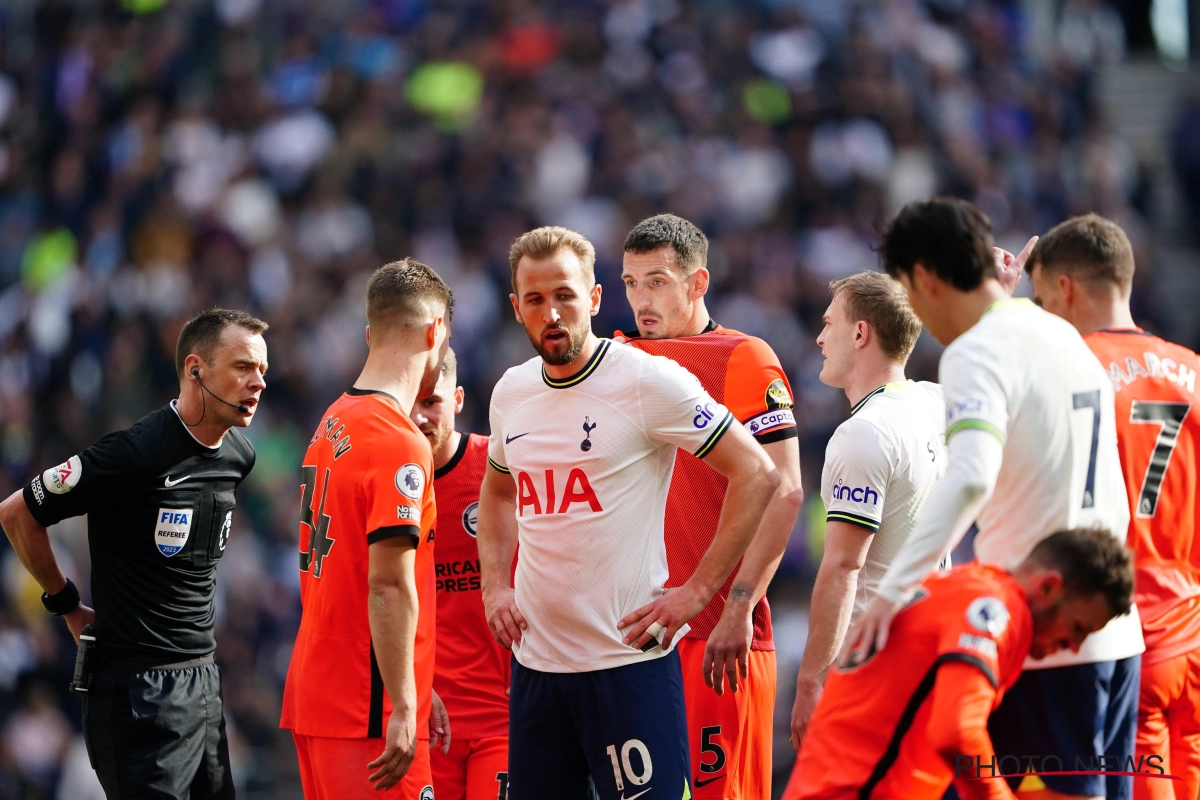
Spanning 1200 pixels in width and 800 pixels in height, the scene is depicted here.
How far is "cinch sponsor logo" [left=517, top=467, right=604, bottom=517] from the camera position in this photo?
461 cm

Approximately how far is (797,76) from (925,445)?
1147 cm

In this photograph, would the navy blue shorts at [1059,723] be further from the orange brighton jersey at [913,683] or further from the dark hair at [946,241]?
the dark hair at [946,241]

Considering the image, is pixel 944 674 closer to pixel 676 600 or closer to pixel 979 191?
pixel 676 600

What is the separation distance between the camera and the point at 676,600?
4465 mm

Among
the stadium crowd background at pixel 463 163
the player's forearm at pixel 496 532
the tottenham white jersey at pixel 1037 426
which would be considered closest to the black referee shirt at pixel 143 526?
the player's forearm at pixel 496 532

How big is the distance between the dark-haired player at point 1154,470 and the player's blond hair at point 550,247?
5.95 ft

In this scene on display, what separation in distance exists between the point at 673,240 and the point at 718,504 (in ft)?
3.90

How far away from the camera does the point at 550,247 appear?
4711 mm

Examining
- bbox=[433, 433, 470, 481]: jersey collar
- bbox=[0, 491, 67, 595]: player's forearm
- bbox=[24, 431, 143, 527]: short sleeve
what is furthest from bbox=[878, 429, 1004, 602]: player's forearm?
bbox=[0, 491, 67, 595]: player's forearm

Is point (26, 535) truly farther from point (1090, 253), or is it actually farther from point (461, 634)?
point (1090, 253)

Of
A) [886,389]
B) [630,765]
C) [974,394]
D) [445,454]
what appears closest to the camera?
[974,394]

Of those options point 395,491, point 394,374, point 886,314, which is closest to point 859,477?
point 886,314

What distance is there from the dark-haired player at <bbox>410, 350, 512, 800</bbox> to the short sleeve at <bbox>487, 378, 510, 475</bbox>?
0.79 meters

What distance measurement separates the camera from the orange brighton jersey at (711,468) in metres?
5.39
